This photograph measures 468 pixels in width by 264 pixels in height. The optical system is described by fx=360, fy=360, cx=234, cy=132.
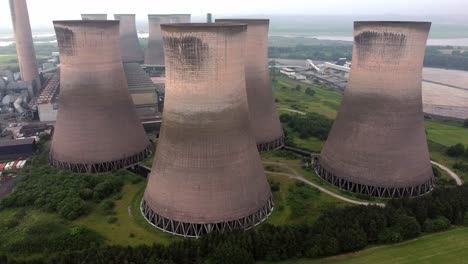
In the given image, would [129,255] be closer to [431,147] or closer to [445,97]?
[431,147]

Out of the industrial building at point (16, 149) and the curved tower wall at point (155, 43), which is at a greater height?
the curved tower wall at point (155, 43)

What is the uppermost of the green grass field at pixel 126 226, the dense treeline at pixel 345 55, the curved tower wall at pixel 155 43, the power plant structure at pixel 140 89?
the curved tower wall at pixel 155 43

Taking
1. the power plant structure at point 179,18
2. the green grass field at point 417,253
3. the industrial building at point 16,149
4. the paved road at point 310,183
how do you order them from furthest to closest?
the power plant structure at point 179,18 → the industrial building at point 16,149 → the paved road at point 310,183 → the green grass field at point 417,253

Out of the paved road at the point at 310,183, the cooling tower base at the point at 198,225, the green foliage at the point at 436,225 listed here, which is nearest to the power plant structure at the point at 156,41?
the paved road at the point at 310,183

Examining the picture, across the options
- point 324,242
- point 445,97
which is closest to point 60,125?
point 324,242

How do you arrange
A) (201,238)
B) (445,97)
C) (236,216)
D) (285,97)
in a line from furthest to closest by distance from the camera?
(445,97) < (285,97) < (236,216) < (201,238)

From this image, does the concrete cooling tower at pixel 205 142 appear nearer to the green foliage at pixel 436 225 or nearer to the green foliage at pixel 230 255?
the green foliage at pixel 230 255

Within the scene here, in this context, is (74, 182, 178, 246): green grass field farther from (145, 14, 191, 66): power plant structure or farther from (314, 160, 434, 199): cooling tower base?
(145, 14, 191, 66): power plant structure
